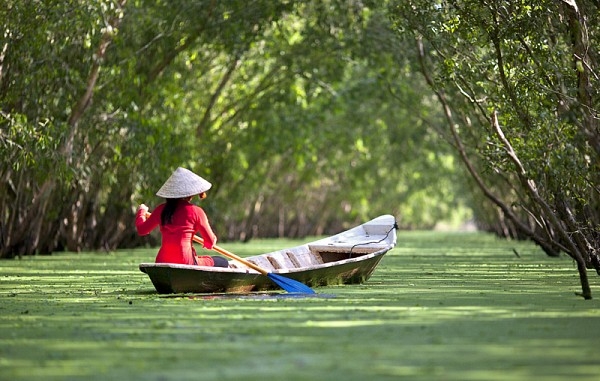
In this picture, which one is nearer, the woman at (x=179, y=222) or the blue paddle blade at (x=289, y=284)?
the blue paddle blade at (x=289, y=284)

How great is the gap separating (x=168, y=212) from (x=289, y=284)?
1.32 m

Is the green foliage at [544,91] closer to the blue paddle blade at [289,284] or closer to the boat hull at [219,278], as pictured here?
the boat hull at [219,278]

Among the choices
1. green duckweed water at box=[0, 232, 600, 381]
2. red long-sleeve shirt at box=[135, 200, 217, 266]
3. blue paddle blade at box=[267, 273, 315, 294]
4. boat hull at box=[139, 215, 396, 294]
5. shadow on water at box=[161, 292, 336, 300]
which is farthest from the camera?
red long-sleeve shirt at box=[135, 200, 217, 266]

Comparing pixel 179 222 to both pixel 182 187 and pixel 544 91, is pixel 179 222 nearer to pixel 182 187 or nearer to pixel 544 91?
pixel 182 187

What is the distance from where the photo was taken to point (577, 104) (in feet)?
37.4

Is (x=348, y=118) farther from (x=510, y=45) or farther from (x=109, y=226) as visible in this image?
(x=510, y=45)

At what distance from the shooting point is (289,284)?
38.3 feet

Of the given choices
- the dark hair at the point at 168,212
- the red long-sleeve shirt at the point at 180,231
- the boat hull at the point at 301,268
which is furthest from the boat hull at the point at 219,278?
the dark hair at the point at 168,212

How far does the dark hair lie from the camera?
11.8 meters

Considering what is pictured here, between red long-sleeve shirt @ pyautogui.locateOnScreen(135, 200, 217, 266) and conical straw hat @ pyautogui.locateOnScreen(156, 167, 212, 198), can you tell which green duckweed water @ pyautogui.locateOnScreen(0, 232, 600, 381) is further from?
conical straw hat @ pyautogui.locateOnScreen(156, 167, 212, 198)

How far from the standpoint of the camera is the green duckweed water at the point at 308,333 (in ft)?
20.5

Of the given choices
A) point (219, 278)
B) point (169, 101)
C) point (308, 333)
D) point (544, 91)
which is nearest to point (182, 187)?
point (219, 278)

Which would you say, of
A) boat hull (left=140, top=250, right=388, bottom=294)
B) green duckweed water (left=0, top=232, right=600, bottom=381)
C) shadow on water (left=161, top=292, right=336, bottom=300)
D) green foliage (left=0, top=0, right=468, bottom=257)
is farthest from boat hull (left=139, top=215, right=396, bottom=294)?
green foliage (left=0, top=0, right=468, bottom=257)

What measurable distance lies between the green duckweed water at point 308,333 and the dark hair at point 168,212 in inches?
27.5
